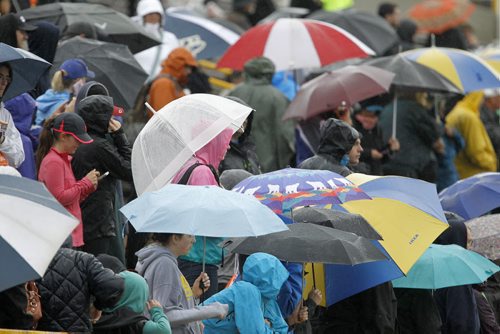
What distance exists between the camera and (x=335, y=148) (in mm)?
11164

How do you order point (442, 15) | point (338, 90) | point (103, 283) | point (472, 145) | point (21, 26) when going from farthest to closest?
point (442, 15) < point (472, 145) < point (338, 90) < point (21, 26) < point (103, 283)

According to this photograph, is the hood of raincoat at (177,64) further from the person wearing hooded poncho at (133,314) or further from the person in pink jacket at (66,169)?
the person wearing hooded poncho at (133,314)

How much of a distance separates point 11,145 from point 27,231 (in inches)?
125

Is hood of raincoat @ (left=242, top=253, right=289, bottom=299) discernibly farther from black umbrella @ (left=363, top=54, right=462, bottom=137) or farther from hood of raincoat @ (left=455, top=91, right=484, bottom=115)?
hood of raincoat @ (left=455, top=91, right=484, bottom=115)

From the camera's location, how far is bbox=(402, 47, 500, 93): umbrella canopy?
15.0 m

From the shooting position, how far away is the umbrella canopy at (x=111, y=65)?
11.9m

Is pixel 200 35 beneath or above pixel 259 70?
beneath

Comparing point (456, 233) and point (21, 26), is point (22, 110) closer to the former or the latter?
point (21, 26)

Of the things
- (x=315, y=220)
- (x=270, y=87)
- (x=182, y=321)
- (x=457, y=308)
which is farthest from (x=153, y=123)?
(x=270, y=87)

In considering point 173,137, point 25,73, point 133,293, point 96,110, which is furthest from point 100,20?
point 133,293

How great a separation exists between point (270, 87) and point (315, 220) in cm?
522

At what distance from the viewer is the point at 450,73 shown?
49.8 ft

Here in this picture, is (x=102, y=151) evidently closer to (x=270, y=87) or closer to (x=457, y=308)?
(x=457, y=308)

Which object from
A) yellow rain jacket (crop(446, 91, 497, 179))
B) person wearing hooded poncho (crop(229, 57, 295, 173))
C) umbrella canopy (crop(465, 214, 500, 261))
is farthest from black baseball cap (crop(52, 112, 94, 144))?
yellow rain jacket (crop(446, 91, 497, 179))
